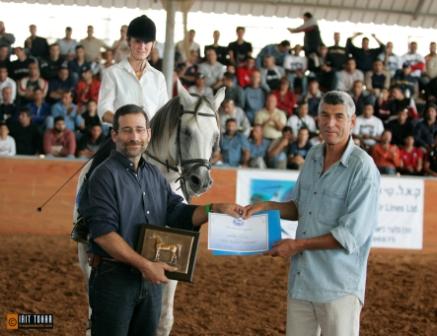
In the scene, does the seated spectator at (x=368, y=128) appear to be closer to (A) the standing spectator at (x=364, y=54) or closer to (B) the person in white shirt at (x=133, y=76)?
(A) the standing spectator at (x=364, y=54)

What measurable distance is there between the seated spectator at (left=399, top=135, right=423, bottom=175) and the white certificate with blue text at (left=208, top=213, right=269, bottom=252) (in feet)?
31.0

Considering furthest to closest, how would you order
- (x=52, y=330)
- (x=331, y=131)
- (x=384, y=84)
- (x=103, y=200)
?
(x=384, y=84), (x=52, y=330), (x=331, y=131), (x=103, y=200)

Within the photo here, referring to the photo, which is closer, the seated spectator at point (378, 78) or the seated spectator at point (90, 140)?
the seated spectator at point (90, 140)

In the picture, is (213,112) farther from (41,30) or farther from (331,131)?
(41,30)

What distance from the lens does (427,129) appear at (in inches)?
564

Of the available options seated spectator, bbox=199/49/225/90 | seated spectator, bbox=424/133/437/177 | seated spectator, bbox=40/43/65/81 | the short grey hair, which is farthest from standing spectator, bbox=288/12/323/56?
the short grey hair

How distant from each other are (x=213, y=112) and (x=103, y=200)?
1993mm

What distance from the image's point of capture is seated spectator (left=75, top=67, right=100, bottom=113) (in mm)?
13085

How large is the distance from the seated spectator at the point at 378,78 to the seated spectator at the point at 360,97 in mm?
874

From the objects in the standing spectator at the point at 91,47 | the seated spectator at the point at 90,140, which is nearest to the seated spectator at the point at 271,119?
the seated spectator at the point at 90,140

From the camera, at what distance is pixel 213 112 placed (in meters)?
5.39

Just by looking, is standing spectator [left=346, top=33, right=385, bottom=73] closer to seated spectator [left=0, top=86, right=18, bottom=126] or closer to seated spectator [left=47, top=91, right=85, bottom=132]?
seated spectator [left=47, top=91, right=85, bottom=132]

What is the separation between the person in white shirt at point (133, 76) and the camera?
5449mm

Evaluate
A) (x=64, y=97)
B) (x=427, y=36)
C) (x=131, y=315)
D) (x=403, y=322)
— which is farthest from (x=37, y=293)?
(x=427, y=36)
